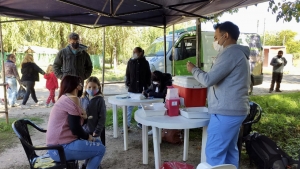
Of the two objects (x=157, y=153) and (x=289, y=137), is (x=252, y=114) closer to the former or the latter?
(x=157, y=153)

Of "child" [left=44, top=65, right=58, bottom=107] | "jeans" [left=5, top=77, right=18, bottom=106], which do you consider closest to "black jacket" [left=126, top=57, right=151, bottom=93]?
"child" [left=44, top=65, right=58, bottom=107]

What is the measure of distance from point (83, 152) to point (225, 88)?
139 centimetres

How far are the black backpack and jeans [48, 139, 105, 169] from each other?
1894mm

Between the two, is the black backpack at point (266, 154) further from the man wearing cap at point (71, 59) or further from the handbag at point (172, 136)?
the man wearing cap at point (71, 59)

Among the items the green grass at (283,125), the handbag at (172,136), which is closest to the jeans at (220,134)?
the handbag at (172,136)

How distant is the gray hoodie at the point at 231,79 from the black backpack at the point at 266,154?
1080 millimetres

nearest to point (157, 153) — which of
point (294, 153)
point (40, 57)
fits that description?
point (294, 153)

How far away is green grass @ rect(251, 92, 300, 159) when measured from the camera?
415 centimetres

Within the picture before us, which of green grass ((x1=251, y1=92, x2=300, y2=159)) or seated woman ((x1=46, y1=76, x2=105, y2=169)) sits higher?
seated woman ((x1=46, y1=76, x2=105, y2=169))

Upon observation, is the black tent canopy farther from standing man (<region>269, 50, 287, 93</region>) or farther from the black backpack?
standing man (<region>269, 50, 287, 93</region>)

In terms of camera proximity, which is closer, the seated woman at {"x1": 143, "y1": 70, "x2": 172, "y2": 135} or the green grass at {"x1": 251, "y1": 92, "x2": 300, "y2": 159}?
the seated woman at {"x1": 143, "y1": 70, "x2": 172, "y2": 135}

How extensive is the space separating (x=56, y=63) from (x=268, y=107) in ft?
17.8

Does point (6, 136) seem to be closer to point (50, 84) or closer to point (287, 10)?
point (50, 84)

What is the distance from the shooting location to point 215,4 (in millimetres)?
4227
